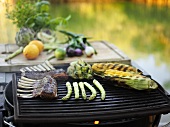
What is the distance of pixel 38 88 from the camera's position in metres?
1.50

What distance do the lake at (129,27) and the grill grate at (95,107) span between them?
133 cm

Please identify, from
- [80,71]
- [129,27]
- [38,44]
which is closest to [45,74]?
[80,71]

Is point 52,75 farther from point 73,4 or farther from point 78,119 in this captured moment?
point 73,4

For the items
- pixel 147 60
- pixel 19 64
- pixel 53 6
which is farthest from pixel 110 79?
pixel 53 6

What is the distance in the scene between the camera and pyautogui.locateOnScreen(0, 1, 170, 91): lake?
3.16 metres

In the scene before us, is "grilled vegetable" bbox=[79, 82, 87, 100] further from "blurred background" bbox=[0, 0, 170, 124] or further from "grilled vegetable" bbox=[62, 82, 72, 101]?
"blurred background" bbox=[0, 0, 170, 124]

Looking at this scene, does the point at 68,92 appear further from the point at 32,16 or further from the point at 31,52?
the point at 32,16

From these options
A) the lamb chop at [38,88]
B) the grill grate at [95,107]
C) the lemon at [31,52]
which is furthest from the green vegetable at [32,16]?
the grill grate at [95,107]

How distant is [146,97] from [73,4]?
5024 mm

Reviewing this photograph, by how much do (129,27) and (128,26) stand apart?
0.06 meters

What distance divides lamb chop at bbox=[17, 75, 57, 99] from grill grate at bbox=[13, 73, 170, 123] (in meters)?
0.03

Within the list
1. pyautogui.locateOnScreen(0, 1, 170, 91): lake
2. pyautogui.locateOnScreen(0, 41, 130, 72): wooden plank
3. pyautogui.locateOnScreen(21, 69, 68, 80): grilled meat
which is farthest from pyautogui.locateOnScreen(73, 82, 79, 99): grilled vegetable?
pyautogui.locateOnScreen(0, 1, 170, 91): lake

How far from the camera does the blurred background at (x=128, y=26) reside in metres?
3.14

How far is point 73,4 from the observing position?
634 centimetres
